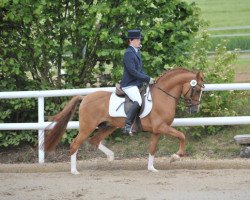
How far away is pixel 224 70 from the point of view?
14266mm

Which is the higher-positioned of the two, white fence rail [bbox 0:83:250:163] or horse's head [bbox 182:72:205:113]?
horse's head [bbox 182:72:205:113]

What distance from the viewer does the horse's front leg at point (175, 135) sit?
37.1ft

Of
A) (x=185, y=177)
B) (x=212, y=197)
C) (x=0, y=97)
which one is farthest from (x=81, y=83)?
(x=212, y=197)

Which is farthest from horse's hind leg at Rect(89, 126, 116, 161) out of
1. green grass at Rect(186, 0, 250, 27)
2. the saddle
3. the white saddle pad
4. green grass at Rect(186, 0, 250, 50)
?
green grass at Rect(186, 0, 250, 27)

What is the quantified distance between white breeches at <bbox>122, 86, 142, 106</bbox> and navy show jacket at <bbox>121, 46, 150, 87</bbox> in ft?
0.20

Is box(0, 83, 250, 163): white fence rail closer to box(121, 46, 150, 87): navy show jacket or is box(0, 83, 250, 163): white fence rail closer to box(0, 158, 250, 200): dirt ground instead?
box(0, 158, 250, 200): dirt ground

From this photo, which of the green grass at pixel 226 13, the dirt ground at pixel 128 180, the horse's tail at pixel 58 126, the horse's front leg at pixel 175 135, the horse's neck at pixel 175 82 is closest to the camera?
the dirt ground at pixel 128 180

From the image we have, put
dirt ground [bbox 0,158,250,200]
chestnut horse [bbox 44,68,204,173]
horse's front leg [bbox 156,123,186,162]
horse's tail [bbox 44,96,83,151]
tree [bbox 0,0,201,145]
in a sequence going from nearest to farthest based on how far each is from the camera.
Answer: dirt ground [bbox 0,158,250,200] < horse's front leg [bbox 156,123,186,162] < chestnut horse [bbox 44,68,204,173] < horse's tail [bbox 44,96,83,151] < tree [bbox 0,0,201,145]

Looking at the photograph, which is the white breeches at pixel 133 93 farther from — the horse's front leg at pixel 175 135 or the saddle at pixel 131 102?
the horse's front leg at pixel 175 135

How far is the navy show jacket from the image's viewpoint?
11.4 metres

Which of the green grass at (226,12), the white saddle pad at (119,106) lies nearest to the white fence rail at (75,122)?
the white saddle pad at (119,106)

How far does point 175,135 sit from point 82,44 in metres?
3.29

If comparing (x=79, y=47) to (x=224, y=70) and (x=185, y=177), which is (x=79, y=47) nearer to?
(x=224, y=70)

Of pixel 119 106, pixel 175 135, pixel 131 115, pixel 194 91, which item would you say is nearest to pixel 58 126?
pixel 119 106
